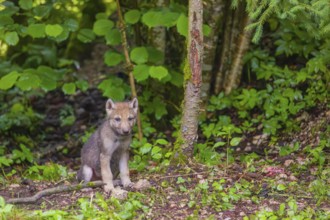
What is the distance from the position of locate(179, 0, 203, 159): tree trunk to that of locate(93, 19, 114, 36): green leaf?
2.31 metres

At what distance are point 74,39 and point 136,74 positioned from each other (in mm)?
5671

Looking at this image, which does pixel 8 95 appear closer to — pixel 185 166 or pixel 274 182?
pixel 185 166

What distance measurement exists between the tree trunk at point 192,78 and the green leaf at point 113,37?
221 centimetres

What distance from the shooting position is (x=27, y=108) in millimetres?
12391

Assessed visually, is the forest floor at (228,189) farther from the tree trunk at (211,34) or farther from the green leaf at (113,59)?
the green leaf at (113,59)

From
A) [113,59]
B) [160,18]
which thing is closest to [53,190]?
[160,18]

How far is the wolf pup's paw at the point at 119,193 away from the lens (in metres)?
6.95

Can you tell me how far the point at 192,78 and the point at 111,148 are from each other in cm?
138

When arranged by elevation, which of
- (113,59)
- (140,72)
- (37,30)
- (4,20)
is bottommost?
(140,72)

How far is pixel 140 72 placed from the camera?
Answer: 29.7 feet

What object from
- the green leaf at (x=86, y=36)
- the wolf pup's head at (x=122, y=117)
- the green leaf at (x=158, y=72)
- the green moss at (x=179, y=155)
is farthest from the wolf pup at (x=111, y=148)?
the green leaf at (x=86, y=36)

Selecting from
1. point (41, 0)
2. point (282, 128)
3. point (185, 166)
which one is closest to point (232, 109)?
point (282, 128)

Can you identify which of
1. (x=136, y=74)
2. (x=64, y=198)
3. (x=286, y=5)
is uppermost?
(x=286, y=5)

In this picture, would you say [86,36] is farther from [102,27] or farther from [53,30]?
[53,30]
